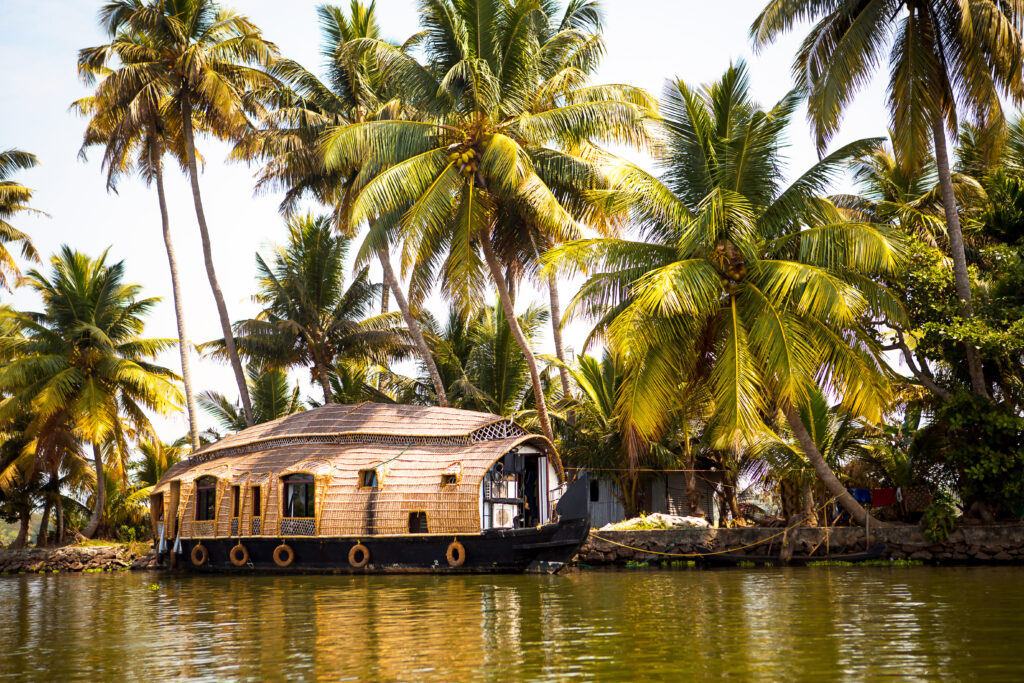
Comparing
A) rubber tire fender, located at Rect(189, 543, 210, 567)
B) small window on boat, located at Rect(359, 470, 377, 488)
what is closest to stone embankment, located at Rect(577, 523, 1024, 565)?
small window on boat, located at Rect(359, 470, 377, 488)

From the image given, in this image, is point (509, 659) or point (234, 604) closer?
point (509, 659)

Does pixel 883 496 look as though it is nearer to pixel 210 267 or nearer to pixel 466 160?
pixel 466 160

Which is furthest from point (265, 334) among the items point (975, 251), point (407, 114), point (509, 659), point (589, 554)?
point (509, 659)

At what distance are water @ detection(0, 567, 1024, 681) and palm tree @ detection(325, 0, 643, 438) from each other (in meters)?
7.31

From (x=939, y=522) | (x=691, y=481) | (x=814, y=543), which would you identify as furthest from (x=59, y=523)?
(x=939, y=522)

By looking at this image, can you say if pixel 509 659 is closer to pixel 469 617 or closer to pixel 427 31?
pixel 469 617

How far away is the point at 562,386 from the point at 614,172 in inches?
379

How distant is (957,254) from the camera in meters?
16.8

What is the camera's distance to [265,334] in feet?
90.8

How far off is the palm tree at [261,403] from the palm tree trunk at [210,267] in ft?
13.2

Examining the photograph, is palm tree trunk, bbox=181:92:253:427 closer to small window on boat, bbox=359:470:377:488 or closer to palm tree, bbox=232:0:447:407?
palm tree, bbox=232:0:447:407

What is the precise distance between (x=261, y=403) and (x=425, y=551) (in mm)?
14577

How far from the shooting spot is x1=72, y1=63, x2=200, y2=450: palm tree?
82.7 feet

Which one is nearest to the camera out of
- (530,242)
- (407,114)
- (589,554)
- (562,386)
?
(589,554)
